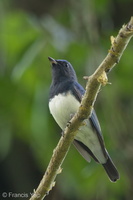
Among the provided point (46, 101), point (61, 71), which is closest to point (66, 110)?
point (61, 71)

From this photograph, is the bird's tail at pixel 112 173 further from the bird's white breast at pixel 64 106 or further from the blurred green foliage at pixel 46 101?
the blurred green foliage at pixel 46 101

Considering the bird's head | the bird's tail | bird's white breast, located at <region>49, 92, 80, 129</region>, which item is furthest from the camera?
the bird's head

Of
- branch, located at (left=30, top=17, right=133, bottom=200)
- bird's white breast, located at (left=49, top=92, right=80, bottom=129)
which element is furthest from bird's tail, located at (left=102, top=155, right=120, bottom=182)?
branch, located at (left=30, top=17, right=133, bottom=200)

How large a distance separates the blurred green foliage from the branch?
1922mm

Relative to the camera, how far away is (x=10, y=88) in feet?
19.3

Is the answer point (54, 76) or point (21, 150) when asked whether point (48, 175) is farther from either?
point (21, 150)

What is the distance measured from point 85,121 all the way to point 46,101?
4.92 ft

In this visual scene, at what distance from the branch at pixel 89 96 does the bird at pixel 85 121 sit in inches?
29.9

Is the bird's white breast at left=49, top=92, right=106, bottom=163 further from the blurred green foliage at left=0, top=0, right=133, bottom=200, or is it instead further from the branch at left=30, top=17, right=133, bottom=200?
the blurred green foliage at left=0, top=0, right=133, bottom=200

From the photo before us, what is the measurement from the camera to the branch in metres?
2.49

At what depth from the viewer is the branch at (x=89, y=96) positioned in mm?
2486

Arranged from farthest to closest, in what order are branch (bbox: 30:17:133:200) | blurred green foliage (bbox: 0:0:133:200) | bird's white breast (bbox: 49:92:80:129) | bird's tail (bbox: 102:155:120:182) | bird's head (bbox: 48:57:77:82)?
blurred green foliage (bbox: 0:0:133:200) → bird's head (bbox: 48:57:77:82) → bird's tail (bbox: 102:155:120:182) → bird's white breast (bbox: 49:92:80:129) → branch (bbox: 30:17:133:200)

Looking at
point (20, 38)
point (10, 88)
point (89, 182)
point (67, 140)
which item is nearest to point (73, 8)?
point (20, 38)

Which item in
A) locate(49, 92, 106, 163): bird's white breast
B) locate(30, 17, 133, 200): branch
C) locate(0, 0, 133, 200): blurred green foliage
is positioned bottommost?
locate(0, 0, 133, 200): blurred green foliage
